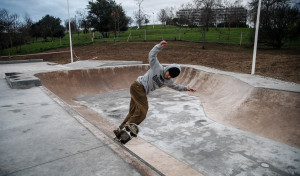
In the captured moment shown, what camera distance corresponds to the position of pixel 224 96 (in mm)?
7973

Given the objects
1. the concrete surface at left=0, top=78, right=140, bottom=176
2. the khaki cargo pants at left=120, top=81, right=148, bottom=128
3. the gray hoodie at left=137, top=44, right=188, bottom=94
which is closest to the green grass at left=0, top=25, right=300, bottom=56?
the gray hoodie at left=137, top=44, right=188, bottom=94

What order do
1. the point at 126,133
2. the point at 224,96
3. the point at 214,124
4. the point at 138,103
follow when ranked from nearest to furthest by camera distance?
the point at 126,133 < the point at 138,103 < the point at 214,124 < the point at 224,96

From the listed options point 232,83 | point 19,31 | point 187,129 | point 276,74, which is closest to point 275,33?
point 276,74

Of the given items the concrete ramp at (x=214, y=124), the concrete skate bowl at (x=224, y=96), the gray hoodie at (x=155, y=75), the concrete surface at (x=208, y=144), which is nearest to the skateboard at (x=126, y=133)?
the gray hoodie at (x=155, y=75)

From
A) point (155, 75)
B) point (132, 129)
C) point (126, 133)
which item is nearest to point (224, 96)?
point (155, 75)

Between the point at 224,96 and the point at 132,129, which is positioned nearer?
the point at 132,129

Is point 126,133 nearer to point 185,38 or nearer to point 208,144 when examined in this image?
point 208,144

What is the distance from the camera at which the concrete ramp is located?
154 inches

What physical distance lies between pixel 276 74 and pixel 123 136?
8561 mm

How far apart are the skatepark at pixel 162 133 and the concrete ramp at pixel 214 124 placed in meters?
0.02

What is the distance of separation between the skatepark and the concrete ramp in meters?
0.02

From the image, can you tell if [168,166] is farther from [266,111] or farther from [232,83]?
[232,83]

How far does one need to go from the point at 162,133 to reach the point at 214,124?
165cm

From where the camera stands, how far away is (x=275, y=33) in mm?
17891
